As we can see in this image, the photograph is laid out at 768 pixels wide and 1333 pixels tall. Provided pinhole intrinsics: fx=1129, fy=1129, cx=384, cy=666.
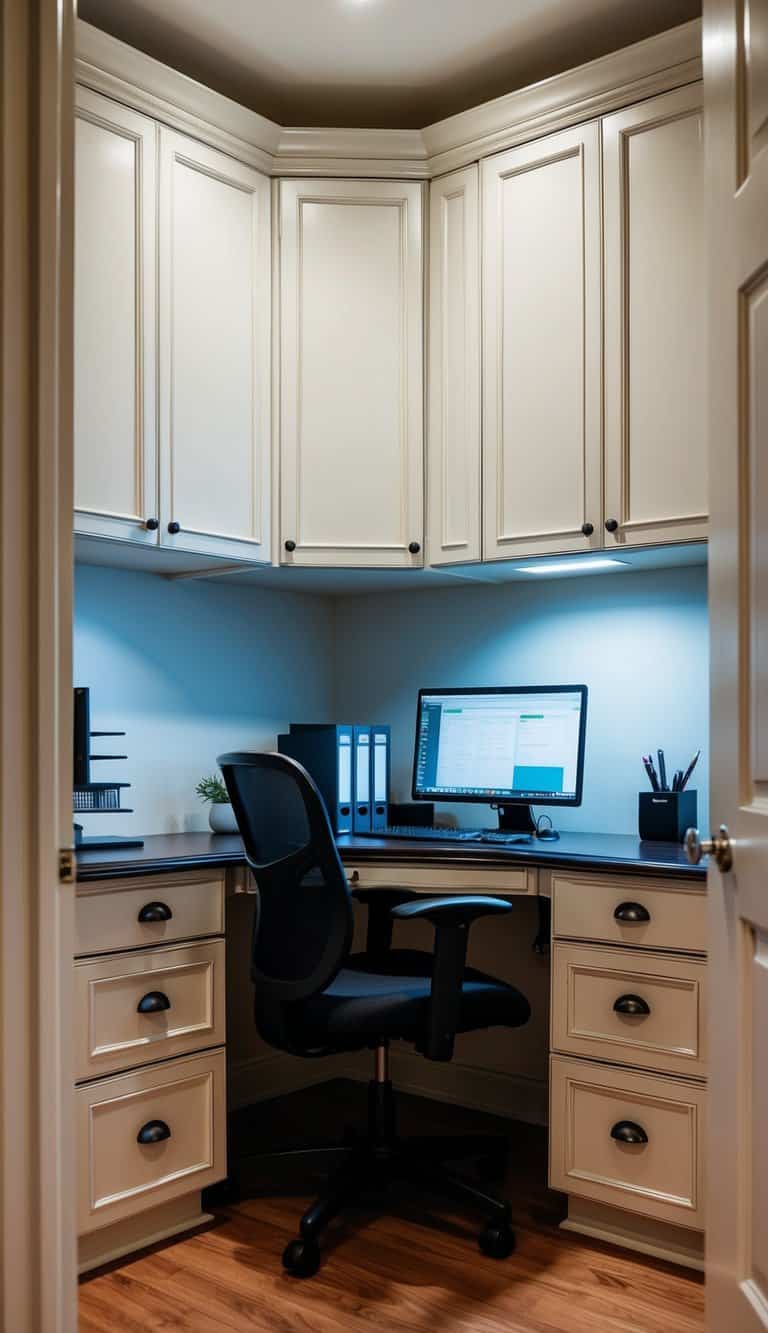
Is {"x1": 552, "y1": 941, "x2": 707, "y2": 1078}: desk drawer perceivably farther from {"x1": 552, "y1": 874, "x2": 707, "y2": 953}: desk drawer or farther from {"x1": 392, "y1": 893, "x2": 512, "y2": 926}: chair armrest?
{"x1": 392, "y1": 893, "x2": 512, "y2": 926}: chair armrest

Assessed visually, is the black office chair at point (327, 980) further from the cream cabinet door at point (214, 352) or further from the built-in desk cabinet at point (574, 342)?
the built-in desk cabinet at point (574, 342)

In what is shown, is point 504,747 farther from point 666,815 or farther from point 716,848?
point 716,848

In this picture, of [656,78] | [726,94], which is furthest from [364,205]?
[726,94]

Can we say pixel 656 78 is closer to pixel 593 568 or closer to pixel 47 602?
pixel 593 568

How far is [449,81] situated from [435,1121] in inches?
109

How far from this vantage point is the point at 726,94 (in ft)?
4.59

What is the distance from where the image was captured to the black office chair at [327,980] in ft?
7.46

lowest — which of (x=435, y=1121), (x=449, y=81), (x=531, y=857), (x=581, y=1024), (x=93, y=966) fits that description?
(x=435, y=1121)

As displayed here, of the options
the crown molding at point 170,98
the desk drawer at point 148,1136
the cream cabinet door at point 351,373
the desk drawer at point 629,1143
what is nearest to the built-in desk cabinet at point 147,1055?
the desk drawer at point 148,1136

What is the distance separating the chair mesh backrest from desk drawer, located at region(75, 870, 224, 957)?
137 millimetres

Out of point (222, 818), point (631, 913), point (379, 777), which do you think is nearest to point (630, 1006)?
point (631, 913)

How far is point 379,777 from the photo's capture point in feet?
10.1

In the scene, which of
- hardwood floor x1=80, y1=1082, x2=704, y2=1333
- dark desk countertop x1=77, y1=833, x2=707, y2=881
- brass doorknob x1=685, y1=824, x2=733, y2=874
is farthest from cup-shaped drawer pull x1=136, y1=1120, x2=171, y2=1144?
brass doorknob x1=685, y1=824, x2=733, y2=874

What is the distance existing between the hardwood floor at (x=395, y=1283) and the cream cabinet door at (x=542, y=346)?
1.54 m
